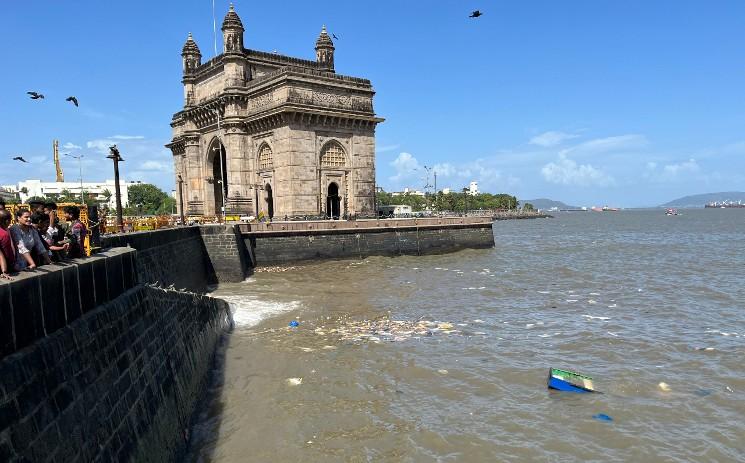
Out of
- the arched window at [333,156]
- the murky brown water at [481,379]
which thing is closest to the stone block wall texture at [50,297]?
the murky brown water at [481,379]

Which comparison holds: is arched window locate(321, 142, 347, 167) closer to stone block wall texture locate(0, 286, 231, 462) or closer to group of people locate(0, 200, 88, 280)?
stone block wall texture locate(0, 286, 231, 462)

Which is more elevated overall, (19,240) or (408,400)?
(19,240)

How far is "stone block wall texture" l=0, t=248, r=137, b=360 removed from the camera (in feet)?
13.8

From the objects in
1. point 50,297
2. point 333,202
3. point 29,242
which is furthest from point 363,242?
point 50,297

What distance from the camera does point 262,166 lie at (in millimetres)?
39844

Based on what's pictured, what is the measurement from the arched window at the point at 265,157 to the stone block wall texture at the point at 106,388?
30345 mm

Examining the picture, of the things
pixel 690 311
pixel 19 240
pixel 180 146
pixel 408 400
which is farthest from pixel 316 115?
pixel 19 240

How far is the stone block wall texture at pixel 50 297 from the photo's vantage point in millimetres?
4191

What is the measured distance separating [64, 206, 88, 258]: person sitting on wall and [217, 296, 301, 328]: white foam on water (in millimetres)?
7207

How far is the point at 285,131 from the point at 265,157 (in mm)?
4101

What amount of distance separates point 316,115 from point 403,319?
79.3 feet

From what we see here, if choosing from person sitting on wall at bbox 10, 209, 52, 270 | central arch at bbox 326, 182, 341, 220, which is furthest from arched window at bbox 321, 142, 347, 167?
Result: person sitting on wall at bbox 10, 209, 52, 270

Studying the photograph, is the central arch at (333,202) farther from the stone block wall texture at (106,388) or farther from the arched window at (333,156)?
the stone block wall texture at (106,388)

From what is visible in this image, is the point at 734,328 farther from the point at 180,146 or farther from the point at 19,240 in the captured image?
the point at 180,146
